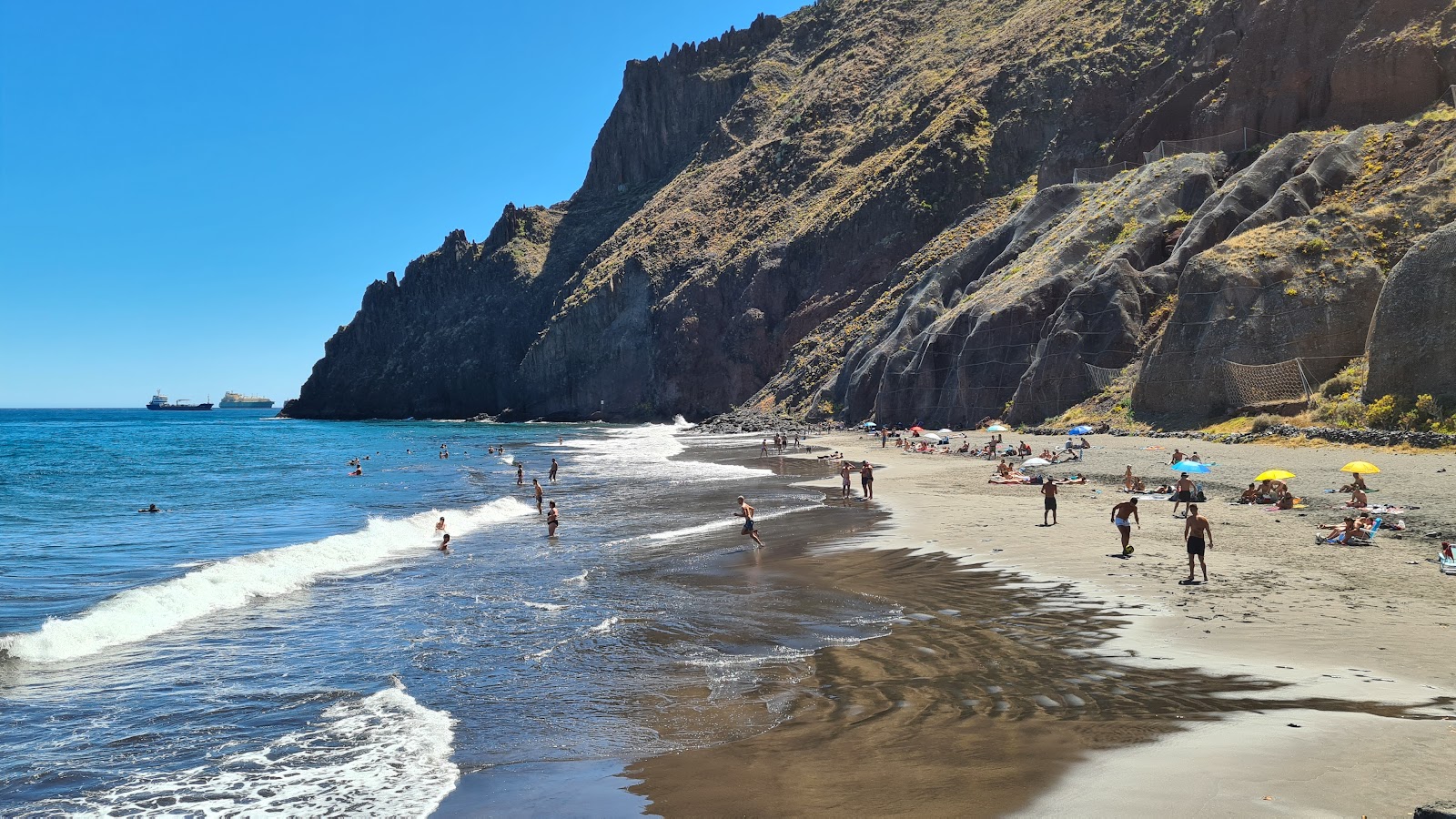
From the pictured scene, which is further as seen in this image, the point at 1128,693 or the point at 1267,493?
the point at 1267,493

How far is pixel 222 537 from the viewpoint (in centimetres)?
2805

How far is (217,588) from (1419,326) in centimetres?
3527

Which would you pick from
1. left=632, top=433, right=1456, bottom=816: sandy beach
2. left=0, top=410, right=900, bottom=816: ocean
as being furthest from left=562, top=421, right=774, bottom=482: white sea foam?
left=632, top=433, right=1456, bottom=816: sandy beach

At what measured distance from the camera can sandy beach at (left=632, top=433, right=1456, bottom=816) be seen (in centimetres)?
730

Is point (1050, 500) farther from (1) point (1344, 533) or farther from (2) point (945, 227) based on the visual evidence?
(2) point (945, 227)

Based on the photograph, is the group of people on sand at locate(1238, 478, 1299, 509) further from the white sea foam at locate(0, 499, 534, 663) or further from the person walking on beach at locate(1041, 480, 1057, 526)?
the white sea foam at locate(0, 499, 534, 663)

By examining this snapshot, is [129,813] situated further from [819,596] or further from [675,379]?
[675,379]

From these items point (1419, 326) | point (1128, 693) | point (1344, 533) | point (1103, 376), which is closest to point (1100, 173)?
point (1103, 376)

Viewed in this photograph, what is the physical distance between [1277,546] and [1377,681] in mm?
8775

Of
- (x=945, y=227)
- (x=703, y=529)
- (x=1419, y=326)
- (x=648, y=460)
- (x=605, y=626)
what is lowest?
(x=605, y=626)

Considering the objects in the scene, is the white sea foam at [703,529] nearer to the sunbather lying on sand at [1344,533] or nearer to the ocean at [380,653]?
the ocean at [380,653]

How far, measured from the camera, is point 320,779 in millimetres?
9039

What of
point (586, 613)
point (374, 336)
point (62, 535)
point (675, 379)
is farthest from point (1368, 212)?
point (374, 336)

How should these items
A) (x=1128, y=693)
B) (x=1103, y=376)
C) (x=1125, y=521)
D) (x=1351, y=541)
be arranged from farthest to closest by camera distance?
(x=1103, y=376) → (x=1125, y=521) → (x=1351, y=541) → (x=1128, y=693)
